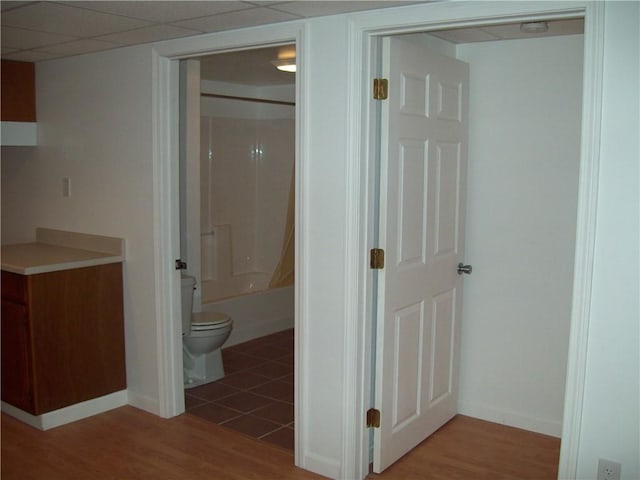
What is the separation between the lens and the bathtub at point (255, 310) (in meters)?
5.27

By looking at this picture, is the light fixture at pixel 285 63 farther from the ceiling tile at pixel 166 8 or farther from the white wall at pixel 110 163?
the ceiling tile at pixel 166 8

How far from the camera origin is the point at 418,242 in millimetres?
3268

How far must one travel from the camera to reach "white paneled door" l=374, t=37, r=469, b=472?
3.04 meters

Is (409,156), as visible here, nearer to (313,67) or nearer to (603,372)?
(313,67)

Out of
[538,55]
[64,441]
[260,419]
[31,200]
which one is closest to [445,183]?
[538,55]

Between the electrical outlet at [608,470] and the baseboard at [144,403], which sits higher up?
the electrical outlet at [608,470]

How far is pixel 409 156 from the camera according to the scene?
312 cm

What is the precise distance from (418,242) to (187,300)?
1.67m

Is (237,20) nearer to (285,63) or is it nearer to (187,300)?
(285,63)

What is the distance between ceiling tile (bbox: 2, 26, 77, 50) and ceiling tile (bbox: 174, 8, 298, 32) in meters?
0.78

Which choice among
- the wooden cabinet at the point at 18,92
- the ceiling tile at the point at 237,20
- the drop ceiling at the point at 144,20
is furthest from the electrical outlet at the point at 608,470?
the wooden cabinet at the point at 18,92

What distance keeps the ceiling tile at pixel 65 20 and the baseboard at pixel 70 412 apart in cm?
203

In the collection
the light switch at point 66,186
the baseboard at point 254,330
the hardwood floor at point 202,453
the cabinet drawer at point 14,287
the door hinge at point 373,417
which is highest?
the light switch at point 66,186

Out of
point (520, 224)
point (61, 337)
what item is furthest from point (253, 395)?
point (520, 224)
